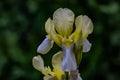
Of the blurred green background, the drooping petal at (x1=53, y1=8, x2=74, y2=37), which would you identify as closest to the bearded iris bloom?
the drooping petal at (x1=53, y1=8, x2=74, y2=37)

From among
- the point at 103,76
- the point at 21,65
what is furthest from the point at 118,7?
the point at 21,65

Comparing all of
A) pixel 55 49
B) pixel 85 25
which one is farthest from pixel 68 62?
pixel 55 49

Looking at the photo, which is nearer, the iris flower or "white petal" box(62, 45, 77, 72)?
"white petal" box(62, 45, 77, 72)

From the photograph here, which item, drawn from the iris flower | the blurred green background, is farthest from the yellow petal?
the blurred green background

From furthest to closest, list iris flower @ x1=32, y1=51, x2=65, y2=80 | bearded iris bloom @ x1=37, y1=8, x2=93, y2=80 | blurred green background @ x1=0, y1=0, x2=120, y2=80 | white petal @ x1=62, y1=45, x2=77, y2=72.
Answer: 1. blurred green background @ x1=0, y1=0, x2=120, y2=80
2. iris flower @ x1=32, y1=51, x2=65, y2=80
3. bearded iris bloom @ x1=37, y1=8, x2=93, y2=80
4. white petal @ x1=62, y1=45, x2=77, y2=72

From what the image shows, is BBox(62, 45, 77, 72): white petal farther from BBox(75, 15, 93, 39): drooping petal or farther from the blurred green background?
the blurred green background

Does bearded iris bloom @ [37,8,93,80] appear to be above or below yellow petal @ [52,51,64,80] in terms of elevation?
above

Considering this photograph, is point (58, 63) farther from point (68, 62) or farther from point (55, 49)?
point (55, 49)

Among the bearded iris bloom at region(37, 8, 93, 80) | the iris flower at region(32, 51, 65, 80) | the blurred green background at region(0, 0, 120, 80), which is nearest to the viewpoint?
the bearded iris bloom at region(37, 8, 93, 80)
